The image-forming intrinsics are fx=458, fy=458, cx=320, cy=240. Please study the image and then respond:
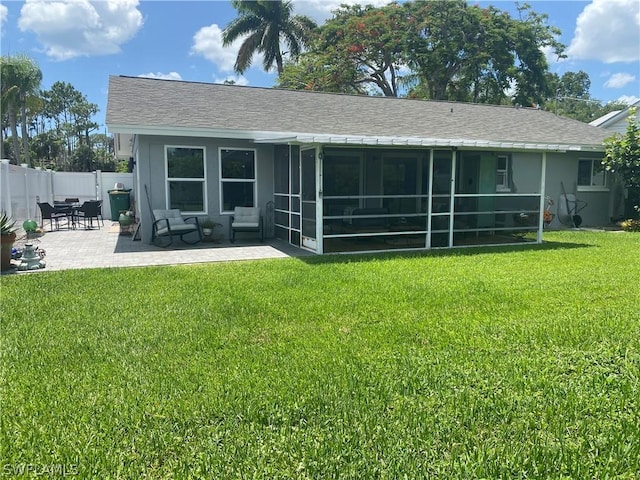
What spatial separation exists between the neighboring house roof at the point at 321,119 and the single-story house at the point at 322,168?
5 centimetres

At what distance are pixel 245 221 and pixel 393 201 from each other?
3.60 meters

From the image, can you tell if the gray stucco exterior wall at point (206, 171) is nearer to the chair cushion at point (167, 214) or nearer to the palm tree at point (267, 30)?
the chair cushion at point (167, 214)

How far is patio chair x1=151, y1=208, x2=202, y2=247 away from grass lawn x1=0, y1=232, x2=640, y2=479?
389 cm

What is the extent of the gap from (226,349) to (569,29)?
30.8m

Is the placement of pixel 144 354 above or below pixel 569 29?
below

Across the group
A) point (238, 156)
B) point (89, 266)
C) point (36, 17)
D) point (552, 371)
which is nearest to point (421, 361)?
point (552, 371)

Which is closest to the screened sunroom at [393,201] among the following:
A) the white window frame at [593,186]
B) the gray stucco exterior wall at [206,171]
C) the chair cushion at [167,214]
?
the gray stucco exterior wall at [206,171]

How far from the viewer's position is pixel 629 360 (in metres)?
3.71

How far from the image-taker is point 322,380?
3391 millimetres

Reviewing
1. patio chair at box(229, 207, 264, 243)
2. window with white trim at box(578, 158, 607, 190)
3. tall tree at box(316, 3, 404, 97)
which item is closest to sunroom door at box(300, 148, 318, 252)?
patio chair at box(229, 207, 264, 243)

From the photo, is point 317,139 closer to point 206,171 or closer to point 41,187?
point 206,171

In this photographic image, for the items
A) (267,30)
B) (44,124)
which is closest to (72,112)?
(44,124)

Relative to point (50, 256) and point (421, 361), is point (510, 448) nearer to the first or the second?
point (421, 361)

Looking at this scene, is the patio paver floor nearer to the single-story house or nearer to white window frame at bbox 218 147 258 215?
the single-story house
